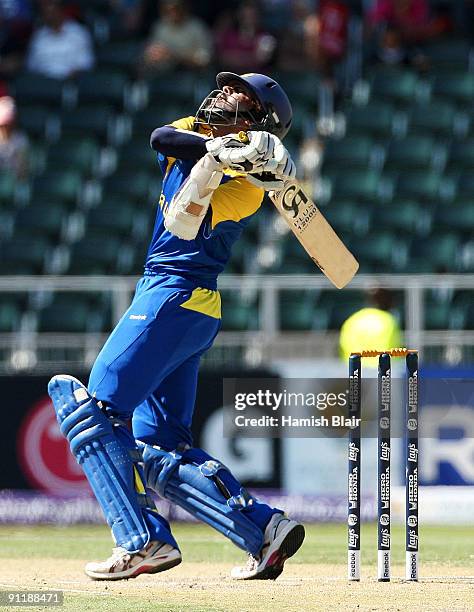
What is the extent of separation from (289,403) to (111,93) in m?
9.54

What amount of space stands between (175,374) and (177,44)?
9.83 m

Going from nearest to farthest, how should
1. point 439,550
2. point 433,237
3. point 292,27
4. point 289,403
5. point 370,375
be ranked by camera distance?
point 289,403 → point 439,550 → point 370,375 → point 433,237 → point 292,27

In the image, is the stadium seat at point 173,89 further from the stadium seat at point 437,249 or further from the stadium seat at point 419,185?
the stadium seat at point 437,249

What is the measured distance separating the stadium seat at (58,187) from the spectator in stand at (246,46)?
79.8 inches

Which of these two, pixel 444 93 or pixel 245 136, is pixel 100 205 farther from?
pixel 245 136

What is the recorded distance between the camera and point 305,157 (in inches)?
580

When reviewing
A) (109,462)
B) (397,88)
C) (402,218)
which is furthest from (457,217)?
(109,462)

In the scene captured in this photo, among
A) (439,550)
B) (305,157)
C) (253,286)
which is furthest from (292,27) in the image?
(439,550)

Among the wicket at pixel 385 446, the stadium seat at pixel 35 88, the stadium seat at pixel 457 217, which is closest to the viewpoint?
the wicket at pixel 385 446

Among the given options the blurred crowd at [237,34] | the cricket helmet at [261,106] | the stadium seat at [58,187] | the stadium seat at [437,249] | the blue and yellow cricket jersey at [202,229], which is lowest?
the stadium seat at [437,249]

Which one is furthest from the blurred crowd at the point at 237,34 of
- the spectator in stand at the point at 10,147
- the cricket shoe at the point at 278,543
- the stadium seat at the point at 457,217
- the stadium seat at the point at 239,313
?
the cricket shoe at the point at 278,543

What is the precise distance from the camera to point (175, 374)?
6.17 metres

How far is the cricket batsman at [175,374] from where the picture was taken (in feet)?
19.0

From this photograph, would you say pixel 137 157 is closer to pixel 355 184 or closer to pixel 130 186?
pixel 130 186
